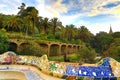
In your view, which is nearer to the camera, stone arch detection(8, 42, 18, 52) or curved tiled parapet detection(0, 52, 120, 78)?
curved tiled parapet detection(0, 52, 120, 78)

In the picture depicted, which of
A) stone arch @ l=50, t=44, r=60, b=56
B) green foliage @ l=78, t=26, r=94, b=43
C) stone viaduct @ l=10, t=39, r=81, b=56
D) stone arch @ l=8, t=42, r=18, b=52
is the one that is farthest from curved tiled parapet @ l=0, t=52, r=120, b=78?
green foliage @ l=78, t=26, r=94, b=43

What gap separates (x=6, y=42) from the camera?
2789 cm

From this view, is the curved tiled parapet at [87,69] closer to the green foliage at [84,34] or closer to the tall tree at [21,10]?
the tall tree at [21,10]

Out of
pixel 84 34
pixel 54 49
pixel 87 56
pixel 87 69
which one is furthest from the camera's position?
pixel 84 34

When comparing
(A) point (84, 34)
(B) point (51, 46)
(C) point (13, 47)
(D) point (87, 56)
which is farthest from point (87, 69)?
(A) point (84, 34)

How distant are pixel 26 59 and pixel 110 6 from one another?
13247 millimetres

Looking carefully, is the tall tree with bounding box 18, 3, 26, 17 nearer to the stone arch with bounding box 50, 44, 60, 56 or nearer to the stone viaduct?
the stone viaduct

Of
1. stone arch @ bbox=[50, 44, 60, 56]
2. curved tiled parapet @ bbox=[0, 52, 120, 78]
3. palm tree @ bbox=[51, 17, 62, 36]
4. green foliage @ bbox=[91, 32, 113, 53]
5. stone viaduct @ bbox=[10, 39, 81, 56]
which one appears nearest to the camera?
curved tiled parapet @ bbox=[0, 52, 120, 78]

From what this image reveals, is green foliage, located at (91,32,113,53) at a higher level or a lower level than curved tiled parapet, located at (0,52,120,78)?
higher

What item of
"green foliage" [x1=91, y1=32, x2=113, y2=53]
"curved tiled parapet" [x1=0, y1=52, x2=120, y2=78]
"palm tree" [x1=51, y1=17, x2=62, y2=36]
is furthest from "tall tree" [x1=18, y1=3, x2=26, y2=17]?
"curved tiled parapet" [x1=0, y1=52, x2=120, y2=78]

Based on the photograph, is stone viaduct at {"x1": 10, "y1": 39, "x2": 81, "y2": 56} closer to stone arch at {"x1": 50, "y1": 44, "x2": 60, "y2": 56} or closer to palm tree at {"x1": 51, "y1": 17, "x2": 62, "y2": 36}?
stone arch at {"x1": 50, "y1": 44, "x2": 60, "y2": 56}

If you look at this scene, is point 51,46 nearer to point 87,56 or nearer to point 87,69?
point 87,56

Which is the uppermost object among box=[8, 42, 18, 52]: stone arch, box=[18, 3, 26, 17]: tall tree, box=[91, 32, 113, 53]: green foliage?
box=[18, 3, 26, 17]: tall tree

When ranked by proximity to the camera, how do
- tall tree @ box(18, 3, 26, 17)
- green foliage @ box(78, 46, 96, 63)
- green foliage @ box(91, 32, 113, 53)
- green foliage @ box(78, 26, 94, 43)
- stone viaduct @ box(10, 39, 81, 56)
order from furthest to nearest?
1. green foliage @ box(78, 26, 94, 43)
2. green foliage @ box(91, 32, 113, 53)
3. tall tree @ box(18, 3, 26, 17)
4. stone viaduct @ box(10, 39, 81, 56)
5. green foliage @ box(78, 46, 96, 63)
